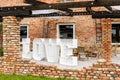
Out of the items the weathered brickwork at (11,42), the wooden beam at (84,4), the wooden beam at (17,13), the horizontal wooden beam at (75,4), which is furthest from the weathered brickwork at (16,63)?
the wooden beam at (84,4)

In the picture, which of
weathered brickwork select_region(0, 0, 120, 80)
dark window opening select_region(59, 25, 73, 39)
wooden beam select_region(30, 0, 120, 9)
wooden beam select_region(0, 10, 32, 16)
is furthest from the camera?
dark window opening select_region(59, 25, 73, 39)

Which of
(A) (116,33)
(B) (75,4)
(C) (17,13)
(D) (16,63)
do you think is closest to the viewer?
(B) (75,4)

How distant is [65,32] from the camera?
24328mm

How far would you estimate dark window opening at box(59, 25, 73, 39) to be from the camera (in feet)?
78.8

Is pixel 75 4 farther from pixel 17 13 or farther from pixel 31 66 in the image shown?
pixel 31 66

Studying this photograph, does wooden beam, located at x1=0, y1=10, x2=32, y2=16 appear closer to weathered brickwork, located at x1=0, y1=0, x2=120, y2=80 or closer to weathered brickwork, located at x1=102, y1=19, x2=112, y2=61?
weathered brickwork, located at x1=0, y1=0, x2=120, y2=80

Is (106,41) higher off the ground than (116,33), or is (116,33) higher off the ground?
(106,41)

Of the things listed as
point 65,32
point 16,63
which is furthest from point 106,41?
point 65,32

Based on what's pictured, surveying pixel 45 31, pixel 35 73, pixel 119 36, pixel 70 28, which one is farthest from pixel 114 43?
pixel 35 73

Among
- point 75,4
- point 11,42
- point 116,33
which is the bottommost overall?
point 116,33

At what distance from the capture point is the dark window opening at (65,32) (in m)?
24.0

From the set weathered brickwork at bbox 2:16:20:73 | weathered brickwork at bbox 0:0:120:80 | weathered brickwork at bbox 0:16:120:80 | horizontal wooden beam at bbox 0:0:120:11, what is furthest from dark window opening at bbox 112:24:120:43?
horizontal wooden beam at bbox 0:0:120:11

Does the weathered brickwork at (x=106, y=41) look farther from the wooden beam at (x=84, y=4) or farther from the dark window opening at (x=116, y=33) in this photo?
the dark window opening at (x=116, y=33)

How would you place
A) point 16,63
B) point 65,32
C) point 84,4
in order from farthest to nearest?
point 65,32 → point 16,63 → point 84,4
